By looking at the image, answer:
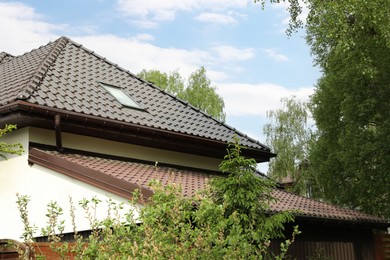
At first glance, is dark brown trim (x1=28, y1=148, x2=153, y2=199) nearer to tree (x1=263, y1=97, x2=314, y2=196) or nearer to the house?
the house

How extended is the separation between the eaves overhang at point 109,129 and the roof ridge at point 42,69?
0.34m

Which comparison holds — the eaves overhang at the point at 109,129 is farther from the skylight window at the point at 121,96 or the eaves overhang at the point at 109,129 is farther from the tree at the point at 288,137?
the tree at the point at 288,137

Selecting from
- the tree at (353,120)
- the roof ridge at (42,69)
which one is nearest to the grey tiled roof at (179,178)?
the roof ridge at (42,69)

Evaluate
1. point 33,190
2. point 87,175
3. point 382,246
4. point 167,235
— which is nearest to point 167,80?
point 382,246

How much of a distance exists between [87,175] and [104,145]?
87.9 inches

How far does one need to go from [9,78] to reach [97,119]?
3.47m

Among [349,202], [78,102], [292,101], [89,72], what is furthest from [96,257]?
[292,101]

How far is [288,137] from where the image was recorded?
111ft

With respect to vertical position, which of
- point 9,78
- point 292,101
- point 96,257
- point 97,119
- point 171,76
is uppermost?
point 171,76

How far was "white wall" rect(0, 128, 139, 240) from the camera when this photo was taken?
9.82 meters

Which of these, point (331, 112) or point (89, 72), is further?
point (331, 112)

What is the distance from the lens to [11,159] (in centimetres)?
1091

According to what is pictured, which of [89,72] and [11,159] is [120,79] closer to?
[89,72]

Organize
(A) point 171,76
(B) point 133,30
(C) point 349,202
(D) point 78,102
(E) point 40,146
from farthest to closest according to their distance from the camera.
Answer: (A) point 171,76 < (B) point 133,30 < (C) point 349,202 < (D) point 78,102 < (E) point 40,146
